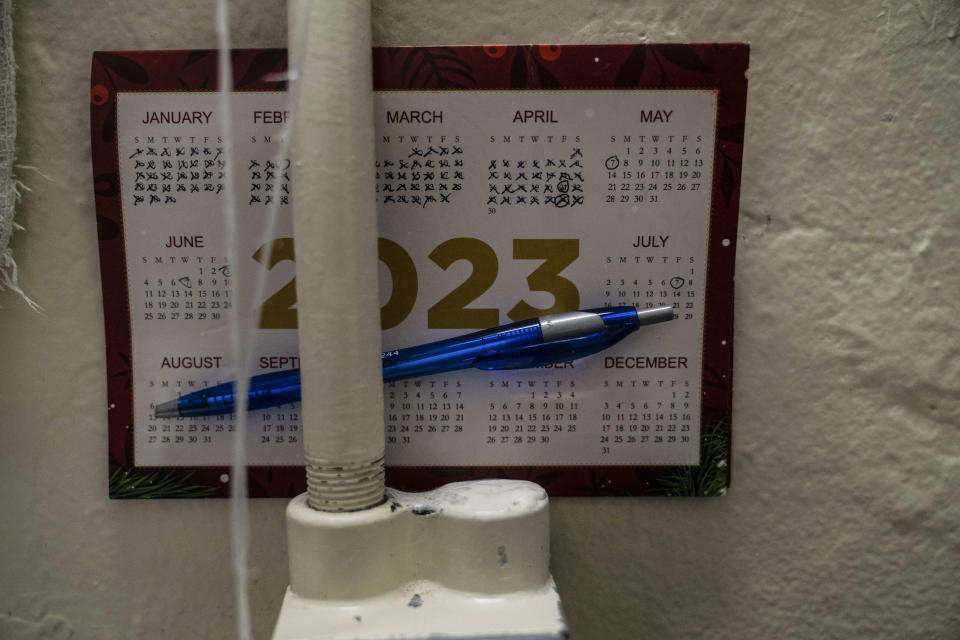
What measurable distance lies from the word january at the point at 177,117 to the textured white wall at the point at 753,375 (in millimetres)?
46

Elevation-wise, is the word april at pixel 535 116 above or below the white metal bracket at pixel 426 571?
above

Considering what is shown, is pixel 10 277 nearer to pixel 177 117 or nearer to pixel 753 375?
pixel 177 117

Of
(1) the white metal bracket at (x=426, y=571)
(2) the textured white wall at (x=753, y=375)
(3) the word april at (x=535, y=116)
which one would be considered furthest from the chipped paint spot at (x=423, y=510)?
(3) the word april at (x=535, y=116)

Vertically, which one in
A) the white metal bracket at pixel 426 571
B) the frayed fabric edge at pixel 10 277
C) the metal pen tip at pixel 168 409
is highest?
the frayed fabric edge at pixel 10 277

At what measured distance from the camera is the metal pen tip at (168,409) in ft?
1.38

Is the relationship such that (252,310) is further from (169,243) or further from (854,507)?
(854,507)

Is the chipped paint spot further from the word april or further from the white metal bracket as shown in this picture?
the word april

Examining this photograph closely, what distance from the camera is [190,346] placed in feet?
1.41

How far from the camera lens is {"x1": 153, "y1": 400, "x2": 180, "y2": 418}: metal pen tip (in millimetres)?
421

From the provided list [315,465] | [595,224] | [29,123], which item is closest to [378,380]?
[315,465]

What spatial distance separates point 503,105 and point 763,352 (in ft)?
0.84

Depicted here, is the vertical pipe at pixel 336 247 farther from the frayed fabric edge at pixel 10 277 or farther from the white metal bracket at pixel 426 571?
the frayed fabric edge at pixel 10 277

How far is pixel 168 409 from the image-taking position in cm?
42

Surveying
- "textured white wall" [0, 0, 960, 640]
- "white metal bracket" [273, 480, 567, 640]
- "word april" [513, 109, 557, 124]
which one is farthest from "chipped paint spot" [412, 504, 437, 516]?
"word april" [513, 109, 557, 124]
